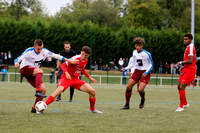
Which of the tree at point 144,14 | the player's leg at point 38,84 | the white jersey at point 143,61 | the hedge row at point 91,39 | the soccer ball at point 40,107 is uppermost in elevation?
the tree at point 144,14

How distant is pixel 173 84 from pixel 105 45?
13075mm

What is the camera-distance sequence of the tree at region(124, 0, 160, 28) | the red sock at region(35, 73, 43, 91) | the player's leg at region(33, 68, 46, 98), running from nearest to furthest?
the player's leg at region(33, 68, 46, 98)
the red sock at region(35, 73, 43, 91)
the tree at region(124, 0, 160, 28)

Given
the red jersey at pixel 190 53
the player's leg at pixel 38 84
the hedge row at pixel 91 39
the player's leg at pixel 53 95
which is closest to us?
the player's leg at pixel 53 95

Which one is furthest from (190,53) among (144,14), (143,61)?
(144,14)

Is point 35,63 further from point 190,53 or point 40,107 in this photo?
point 190,53

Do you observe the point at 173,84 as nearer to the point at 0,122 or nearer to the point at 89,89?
the point at 89,89

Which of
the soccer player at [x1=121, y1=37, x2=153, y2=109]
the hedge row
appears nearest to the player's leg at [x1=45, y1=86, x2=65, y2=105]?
the soccer player at [x1=121, y1=37, x2=153, y2=109]

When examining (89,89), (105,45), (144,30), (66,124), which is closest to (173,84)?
(105,45)

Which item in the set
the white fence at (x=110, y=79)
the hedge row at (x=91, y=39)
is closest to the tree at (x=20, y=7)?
the hedge row at (x=91, y=39)

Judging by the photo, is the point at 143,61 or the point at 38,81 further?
the point at 143,61

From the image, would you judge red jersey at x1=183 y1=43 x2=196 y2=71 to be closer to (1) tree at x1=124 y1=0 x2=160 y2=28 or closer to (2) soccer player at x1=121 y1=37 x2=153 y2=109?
(2) soccer player at x1=121 y1=37 x2=153 y2=109

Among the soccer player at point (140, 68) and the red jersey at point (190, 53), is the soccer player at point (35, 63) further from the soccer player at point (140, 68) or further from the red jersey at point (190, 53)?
the red jersey at point (190, 53)

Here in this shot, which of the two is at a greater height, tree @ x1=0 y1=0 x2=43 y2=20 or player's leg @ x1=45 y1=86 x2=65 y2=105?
tree @ x1=0 y1=0 x2=43 y2=20

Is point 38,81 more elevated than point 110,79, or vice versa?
point 38,81
